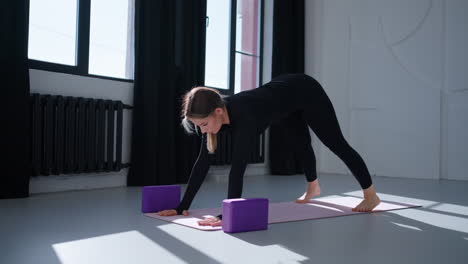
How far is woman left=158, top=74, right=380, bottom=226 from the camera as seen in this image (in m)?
1.90

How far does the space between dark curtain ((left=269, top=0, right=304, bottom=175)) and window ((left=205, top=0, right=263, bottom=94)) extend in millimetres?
256

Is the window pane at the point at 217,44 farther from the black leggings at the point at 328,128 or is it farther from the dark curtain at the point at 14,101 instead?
the black leggings at the point at 328,128

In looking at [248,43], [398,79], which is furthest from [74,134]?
[398,79]

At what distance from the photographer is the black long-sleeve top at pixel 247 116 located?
6.17 ft

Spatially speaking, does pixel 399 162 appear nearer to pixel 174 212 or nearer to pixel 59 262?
pixel 174 212

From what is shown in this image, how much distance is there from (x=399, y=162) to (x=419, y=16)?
5.14 feet

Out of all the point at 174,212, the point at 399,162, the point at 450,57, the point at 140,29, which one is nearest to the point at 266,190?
the point at 174,212

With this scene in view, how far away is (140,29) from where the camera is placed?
11.4ft

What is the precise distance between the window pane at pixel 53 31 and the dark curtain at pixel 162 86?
1.66 ft

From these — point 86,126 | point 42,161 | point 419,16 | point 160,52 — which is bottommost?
point 42,161

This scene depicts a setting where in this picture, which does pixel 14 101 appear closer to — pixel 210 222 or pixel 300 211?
pixel 210 222

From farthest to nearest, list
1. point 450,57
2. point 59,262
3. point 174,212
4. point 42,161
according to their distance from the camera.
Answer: point 450,57
point 42,161
point 174,212
point 59,262

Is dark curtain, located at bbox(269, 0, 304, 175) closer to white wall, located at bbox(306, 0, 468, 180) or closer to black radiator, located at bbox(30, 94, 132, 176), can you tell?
white wall, located at bbox(306, 0, 468, 180)

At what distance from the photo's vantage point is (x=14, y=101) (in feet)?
8.74
